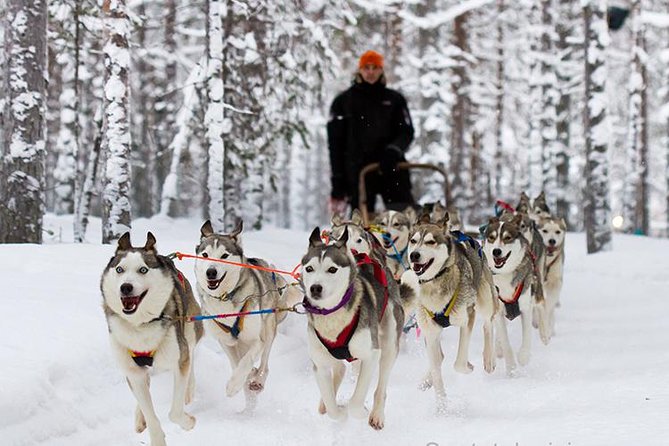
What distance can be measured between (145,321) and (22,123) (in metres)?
4.33

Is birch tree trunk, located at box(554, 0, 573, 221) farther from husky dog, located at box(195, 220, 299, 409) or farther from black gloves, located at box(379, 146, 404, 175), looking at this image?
husky dog, located at box(195, 220, 299, 409)

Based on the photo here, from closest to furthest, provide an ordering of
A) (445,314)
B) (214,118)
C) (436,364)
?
(436,364), (445,314), (214,118)

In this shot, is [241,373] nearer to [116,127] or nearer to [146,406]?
[146,406]

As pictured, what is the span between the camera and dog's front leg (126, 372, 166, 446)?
382 centimetres

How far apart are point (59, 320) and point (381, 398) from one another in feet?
7.13

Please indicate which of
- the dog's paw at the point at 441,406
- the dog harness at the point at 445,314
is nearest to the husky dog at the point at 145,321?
the dog's paw at the point at 441,406

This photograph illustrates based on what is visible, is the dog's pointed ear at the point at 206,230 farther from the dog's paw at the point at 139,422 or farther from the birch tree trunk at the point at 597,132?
the birch tree trunk at the point at 597,132

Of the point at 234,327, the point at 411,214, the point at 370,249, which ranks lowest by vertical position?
the point at 234,327

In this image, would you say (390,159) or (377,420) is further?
(390,159)

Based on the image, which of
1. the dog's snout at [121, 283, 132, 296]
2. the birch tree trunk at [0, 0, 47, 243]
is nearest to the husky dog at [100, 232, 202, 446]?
the dog's snout at [121, 283, 132, 296]

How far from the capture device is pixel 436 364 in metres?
4.99

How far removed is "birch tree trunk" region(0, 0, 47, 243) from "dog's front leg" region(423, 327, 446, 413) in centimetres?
436

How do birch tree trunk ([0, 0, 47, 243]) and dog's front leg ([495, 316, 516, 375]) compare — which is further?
birch tree trunk ([0, 0, 47, 243])

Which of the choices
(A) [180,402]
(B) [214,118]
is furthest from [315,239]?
(B) [214,118]
